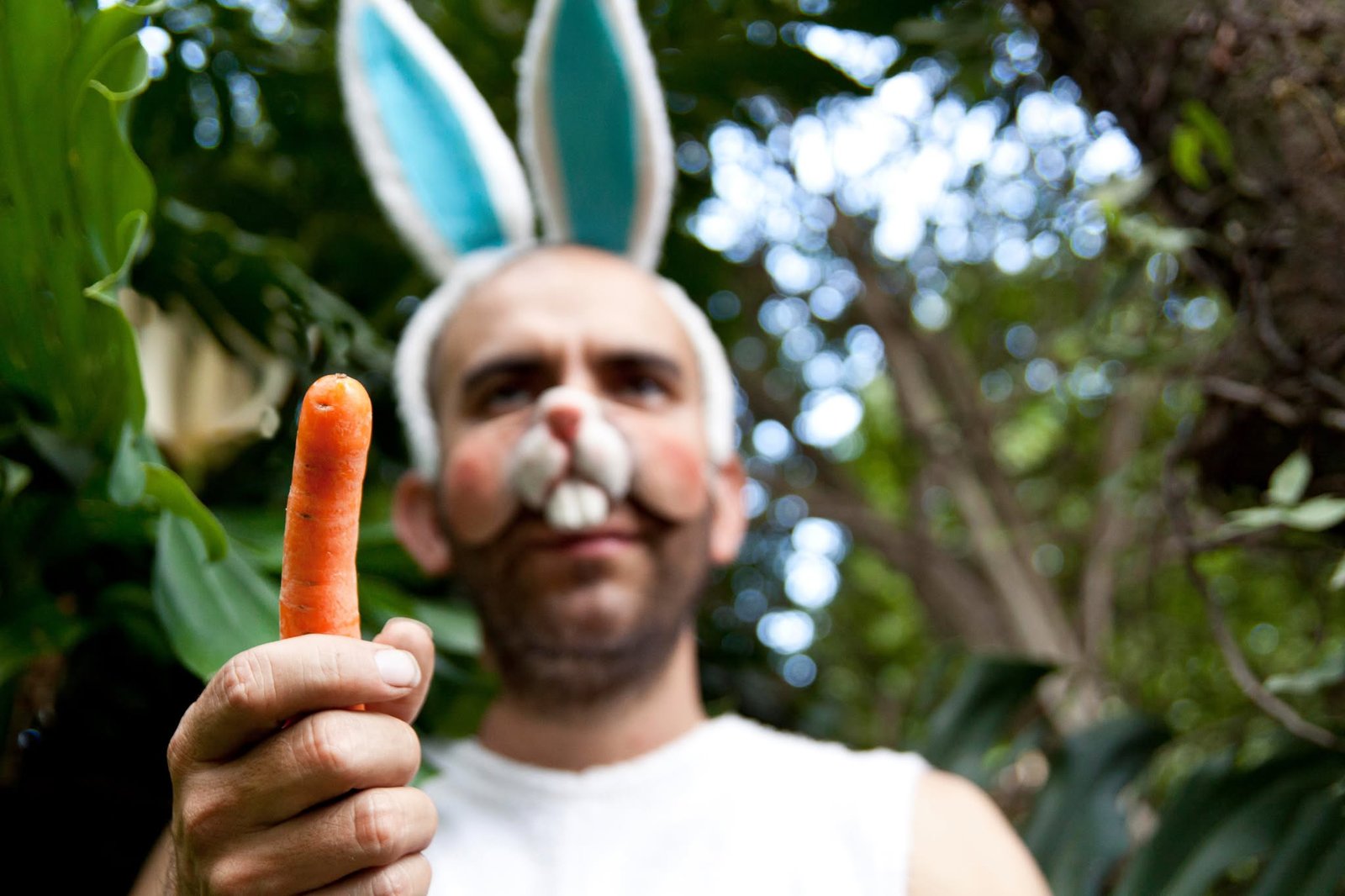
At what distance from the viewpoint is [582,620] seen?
899mm

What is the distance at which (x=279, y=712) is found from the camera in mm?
469

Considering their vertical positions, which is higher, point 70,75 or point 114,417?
point 70,75

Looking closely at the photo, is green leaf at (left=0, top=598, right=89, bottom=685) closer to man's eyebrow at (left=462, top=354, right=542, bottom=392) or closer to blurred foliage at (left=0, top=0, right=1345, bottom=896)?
blurred foliage at (left=0, top=0, right=1345, bottom=896)

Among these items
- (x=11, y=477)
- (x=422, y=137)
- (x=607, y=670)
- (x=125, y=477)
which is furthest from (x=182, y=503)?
(x=422, y=137)

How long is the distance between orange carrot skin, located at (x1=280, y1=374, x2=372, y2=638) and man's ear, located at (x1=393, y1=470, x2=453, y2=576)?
523mm

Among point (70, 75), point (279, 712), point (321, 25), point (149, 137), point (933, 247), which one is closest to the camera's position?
point (279, 712)

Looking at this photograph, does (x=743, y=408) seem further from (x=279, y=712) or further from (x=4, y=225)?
(x=279, y=712)

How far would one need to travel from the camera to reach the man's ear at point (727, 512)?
3.56 ft

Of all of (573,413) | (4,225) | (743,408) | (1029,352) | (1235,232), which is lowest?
(743,408)

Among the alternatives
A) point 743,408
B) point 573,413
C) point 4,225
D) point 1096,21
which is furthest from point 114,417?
point 743,408

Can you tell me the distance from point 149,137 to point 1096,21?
99cm

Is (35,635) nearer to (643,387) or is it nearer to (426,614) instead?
(426,614)

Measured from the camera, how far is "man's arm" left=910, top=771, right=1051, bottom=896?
2.65 feet

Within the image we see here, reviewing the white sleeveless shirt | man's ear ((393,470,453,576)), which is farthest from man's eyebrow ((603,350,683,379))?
the white sleeveless shirt
